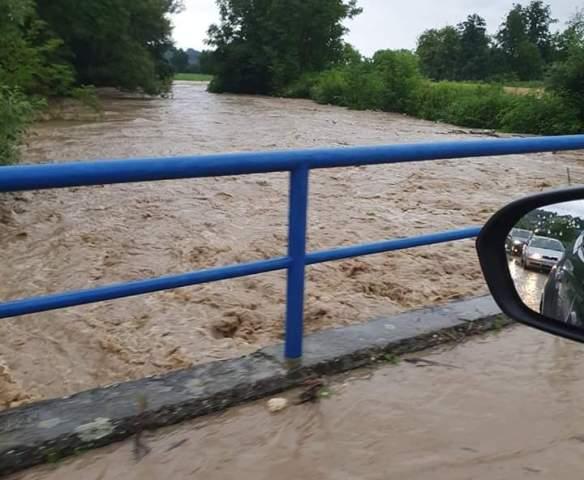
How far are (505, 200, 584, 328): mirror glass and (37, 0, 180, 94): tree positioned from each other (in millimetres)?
28973

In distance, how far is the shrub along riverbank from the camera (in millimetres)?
21062

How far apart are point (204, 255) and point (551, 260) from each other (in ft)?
19.4

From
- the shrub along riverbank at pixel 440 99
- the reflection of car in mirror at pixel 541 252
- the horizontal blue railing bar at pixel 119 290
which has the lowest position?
the horizontal blue railing bar at pixel 119 290

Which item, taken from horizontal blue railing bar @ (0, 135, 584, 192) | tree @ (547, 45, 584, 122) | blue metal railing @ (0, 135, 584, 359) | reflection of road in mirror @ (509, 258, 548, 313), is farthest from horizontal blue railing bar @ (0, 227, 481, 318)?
tree @ (547, 45, 584, 122)

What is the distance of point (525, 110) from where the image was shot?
72.0 feet

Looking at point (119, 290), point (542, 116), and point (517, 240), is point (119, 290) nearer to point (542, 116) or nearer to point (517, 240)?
point (517, 240)

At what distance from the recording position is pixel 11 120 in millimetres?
9484

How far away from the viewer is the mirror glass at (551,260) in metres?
1.18

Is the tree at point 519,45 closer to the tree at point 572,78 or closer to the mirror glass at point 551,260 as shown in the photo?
the tree at point 572,78

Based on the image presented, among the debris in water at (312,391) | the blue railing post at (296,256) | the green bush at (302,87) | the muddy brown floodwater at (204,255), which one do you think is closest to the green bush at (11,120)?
the muddy brown floodwater at (204,255)

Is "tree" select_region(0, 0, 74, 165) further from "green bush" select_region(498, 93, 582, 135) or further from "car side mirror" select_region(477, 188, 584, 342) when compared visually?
"green bush" select_region(498, 93, 582, 135)

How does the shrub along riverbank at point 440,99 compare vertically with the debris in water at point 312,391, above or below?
above

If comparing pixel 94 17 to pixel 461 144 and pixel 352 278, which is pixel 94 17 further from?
pixel 461 144

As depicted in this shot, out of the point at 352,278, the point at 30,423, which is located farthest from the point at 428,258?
the point at 30,423
